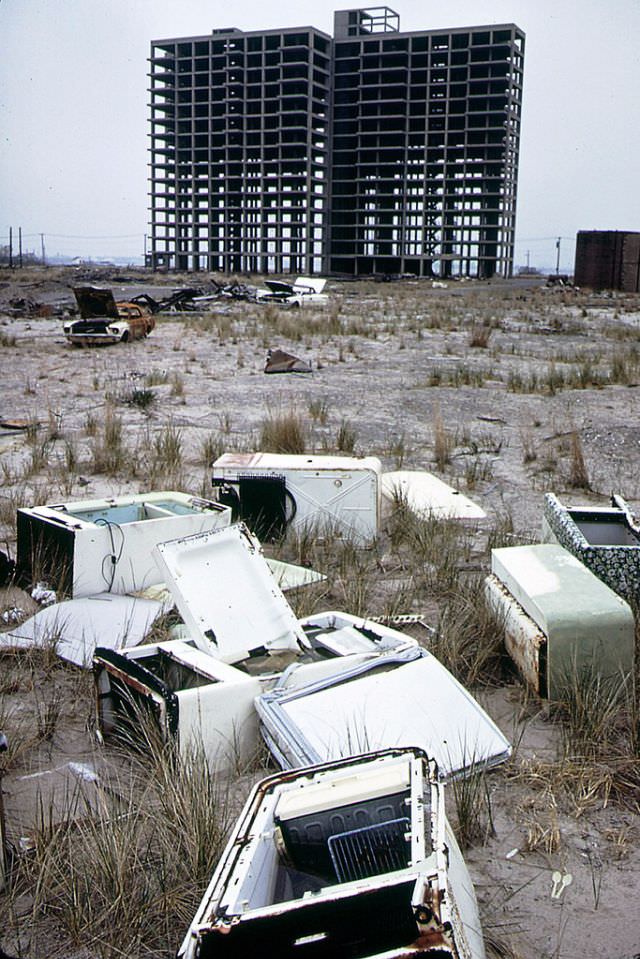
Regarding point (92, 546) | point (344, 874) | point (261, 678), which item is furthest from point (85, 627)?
point (344, 874)

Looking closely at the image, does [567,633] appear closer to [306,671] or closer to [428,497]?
[306,671]

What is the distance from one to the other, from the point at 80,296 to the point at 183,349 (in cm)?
254

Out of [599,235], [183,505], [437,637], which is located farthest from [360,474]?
[599,235]

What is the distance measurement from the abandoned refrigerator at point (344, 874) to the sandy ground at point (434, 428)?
0.46 metres

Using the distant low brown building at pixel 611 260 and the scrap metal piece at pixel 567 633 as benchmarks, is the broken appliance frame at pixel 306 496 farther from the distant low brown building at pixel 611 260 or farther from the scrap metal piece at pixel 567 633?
the distant low brown building at pixel 611 260

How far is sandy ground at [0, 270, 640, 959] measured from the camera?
2639 millimetres

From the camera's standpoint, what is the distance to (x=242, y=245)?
253ft

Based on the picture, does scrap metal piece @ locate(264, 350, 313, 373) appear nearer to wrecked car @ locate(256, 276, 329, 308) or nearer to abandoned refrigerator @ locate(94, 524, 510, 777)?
abandoned refrigerator @ locate(94, 524, 510, 777)

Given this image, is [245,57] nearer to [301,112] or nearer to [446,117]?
[301,112]

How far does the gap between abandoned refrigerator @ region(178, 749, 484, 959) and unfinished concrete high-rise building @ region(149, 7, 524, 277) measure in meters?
73.3

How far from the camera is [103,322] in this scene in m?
16.7

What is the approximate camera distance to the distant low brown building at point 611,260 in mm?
46562

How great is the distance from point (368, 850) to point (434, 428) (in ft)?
24.5

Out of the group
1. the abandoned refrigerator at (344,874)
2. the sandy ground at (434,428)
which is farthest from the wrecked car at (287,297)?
the abandoned refrigerator at (344,874)
